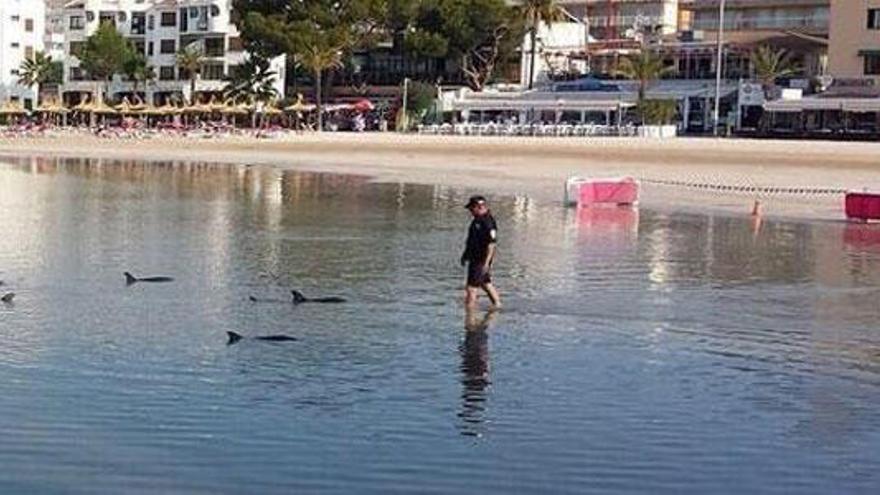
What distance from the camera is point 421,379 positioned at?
1268 cm

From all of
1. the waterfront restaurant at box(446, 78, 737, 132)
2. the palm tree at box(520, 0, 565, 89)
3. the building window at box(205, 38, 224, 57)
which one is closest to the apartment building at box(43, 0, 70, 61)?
the building window at box(205, 38, 224, 57)

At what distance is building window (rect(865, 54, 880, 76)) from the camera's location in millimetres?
78312

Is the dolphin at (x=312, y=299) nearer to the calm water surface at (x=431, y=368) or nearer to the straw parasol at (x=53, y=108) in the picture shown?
the calm water surface at (x=431, y=368)

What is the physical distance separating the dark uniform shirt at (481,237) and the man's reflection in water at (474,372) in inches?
30.2

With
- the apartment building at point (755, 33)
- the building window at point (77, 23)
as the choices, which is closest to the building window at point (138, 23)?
the building window at point (77, 23)

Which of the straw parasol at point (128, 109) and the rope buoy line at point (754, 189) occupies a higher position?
the straw parasol at point (128, 109)

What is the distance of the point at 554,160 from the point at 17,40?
90905mm

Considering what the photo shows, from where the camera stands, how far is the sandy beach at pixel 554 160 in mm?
43156

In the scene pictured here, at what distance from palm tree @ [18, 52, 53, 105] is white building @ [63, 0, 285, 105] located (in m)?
1.77

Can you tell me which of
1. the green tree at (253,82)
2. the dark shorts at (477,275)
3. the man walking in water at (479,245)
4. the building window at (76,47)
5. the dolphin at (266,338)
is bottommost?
the dolphin at (266,338)

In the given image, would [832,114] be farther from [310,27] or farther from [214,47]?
[214,47]

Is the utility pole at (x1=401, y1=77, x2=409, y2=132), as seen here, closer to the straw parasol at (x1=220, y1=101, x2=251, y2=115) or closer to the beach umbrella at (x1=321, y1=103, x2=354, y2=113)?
the beach umbrella at (x1=321, y1=103, x2=354, y2=113)

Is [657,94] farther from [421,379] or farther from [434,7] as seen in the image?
[421,379]

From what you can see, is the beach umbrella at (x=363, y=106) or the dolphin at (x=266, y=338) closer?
the dolphin at (x=266, y=338)
